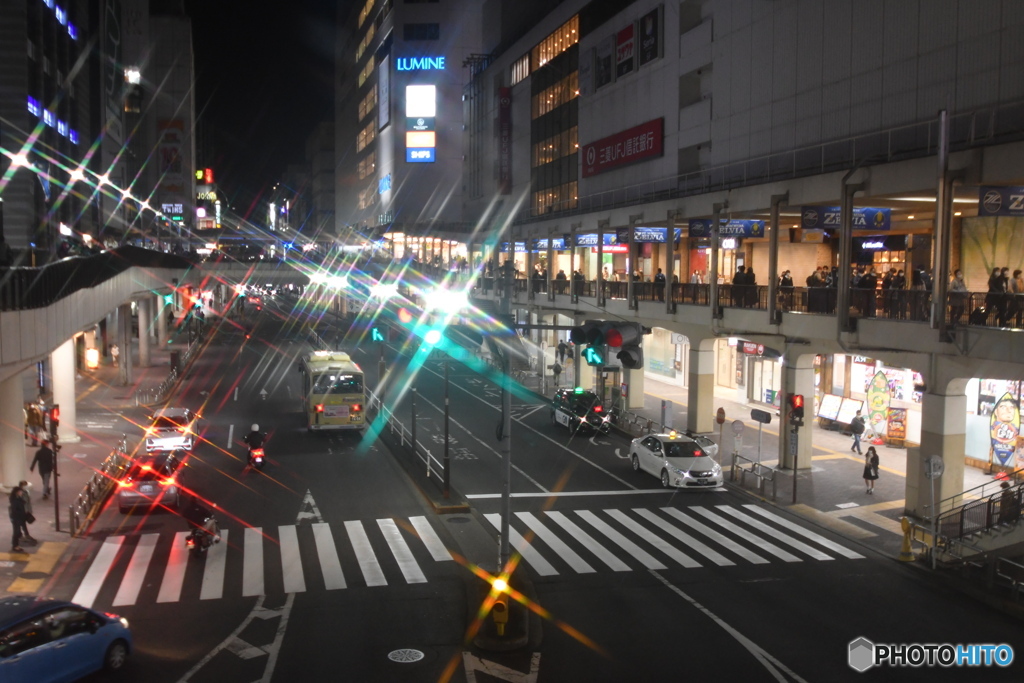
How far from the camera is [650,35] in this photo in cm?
4131

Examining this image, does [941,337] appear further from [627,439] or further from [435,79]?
[435,79]

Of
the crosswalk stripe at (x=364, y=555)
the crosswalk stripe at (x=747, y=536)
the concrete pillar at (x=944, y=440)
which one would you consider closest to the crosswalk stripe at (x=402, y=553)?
the crosswalk stripe at (x=364, y=555)

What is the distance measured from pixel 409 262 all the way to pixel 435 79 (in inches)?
1047

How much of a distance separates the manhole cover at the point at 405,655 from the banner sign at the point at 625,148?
32.4 meters

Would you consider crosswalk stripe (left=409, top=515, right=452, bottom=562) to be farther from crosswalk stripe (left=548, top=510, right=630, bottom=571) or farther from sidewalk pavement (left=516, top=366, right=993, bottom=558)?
sidewalk pavement (left=516, top=366, right=993, bottom=558)

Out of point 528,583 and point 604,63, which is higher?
point 604,63

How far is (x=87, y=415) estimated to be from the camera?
38250 mm

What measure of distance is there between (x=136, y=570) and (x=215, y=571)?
A: 5.76 ft

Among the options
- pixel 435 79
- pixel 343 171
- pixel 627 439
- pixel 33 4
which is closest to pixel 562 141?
pixel 627 439

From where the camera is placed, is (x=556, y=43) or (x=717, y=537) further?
(x=556, y=43)

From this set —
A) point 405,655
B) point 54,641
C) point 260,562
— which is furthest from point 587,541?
point 54,641

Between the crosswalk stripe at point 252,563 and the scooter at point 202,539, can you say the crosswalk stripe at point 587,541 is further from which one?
the scooter at point 202,539

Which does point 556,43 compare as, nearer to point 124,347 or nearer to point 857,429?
point 124,347

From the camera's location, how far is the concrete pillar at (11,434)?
79.6ft
